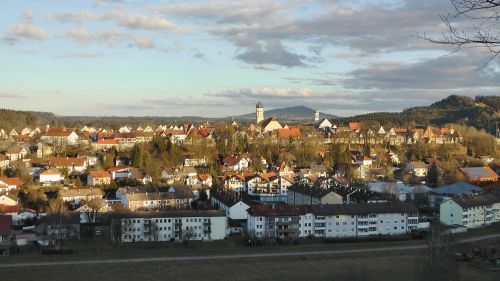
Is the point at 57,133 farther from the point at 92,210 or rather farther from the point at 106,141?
the point at 92,210

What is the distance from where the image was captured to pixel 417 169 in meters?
31.0

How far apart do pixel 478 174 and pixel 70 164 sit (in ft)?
67.3

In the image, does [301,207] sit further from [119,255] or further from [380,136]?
[380,136]

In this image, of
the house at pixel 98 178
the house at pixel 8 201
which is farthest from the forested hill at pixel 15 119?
the house at pixel 8 201

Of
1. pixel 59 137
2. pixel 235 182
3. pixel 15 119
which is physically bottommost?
pixel 235 182

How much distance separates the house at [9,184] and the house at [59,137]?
1241 centimetres

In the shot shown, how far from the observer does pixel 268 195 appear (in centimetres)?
2527

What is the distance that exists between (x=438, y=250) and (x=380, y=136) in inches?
1258

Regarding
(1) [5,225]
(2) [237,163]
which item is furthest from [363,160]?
(1) [5,225]

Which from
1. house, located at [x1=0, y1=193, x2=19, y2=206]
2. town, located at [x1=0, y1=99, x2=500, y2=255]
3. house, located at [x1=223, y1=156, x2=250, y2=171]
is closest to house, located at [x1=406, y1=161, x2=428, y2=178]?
town, located at [x1=0, y1=99, x2=500, y2=255]

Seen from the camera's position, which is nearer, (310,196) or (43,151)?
(310,196)

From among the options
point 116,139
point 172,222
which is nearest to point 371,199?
point 172,222

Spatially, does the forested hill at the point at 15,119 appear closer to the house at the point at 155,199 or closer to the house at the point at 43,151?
the house at the point at 43,151

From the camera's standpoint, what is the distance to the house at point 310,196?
21.7 meters
